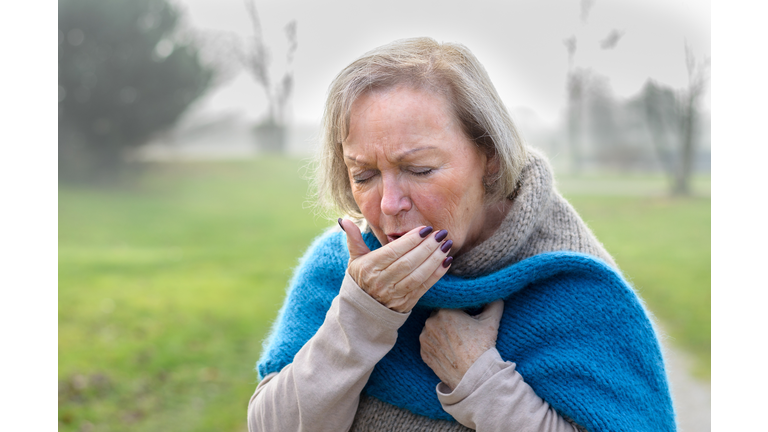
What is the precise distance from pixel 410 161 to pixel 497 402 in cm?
73

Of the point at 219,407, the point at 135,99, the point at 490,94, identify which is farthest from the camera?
the point at 135,99

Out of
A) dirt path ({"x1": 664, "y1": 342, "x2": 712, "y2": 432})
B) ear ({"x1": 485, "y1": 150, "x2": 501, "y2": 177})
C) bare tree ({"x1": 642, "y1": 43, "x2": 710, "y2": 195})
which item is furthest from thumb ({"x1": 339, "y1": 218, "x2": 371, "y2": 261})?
bare tree ({"x1": 642, "y1": 43, "x2": 710, "y2": 195})

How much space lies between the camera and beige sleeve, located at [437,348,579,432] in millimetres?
1475

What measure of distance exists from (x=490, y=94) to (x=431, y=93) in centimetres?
23

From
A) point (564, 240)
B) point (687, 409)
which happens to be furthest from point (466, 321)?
point (687, 409)

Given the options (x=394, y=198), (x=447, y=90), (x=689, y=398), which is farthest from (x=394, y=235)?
(x=689, y=398)

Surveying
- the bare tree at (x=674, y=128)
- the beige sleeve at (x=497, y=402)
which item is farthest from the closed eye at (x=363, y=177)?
the bare tree at (x=674, y=128)

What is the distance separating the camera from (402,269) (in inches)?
58.9

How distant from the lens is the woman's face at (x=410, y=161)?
5.14 ft

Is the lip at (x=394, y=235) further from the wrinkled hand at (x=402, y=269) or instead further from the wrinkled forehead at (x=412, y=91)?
the wrinkled forehead at (x=412, y=91)

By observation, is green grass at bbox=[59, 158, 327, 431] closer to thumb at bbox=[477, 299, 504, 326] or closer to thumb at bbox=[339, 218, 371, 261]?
thumb at bbox=[339, 218, 371, 261]

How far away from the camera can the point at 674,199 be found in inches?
396

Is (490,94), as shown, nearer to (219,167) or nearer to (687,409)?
(687,409)

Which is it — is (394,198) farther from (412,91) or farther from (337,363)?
(337,363)
